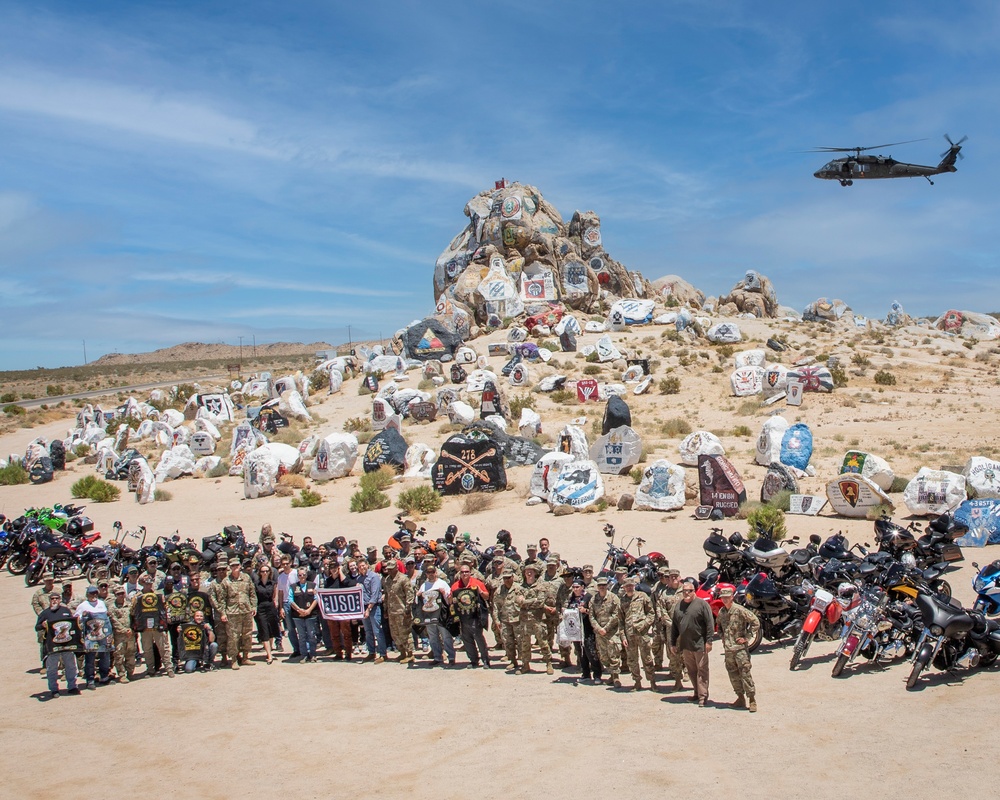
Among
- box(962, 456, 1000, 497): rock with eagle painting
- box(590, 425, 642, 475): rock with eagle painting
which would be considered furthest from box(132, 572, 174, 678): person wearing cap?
box(590, 425, 642, 475): rock with eagle painting

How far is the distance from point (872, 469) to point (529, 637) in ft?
38.9

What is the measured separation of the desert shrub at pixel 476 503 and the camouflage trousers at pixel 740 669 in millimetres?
12966

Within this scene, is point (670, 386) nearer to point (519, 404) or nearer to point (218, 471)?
point (519, 404)

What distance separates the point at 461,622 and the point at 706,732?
3.50m

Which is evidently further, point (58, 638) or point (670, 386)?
point (670, 386)

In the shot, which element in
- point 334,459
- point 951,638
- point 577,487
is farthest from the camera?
point 334,459

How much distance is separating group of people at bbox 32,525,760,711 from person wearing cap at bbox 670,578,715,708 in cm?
2

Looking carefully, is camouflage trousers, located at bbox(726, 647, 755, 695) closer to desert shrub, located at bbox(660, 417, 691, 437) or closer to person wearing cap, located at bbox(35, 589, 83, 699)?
person wearing cap, located at bbox(35, 589, 83, 699)

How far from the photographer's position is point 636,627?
30.5 feet

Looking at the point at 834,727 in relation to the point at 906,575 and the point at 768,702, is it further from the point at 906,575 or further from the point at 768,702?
the point at 906,575

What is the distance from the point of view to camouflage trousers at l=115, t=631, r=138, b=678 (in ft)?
35.1

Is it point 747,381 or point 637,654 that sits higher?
point 747,381

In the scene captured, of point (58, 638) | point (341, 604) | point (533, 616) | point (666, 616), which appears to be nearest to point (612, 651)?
point (666, 616)

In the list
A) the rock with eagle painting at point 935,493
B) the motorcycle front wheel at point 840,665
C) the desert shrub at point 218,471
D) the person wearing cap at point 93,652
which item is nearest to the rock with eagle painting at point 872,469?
the rock with eagle painting at point 935,493
